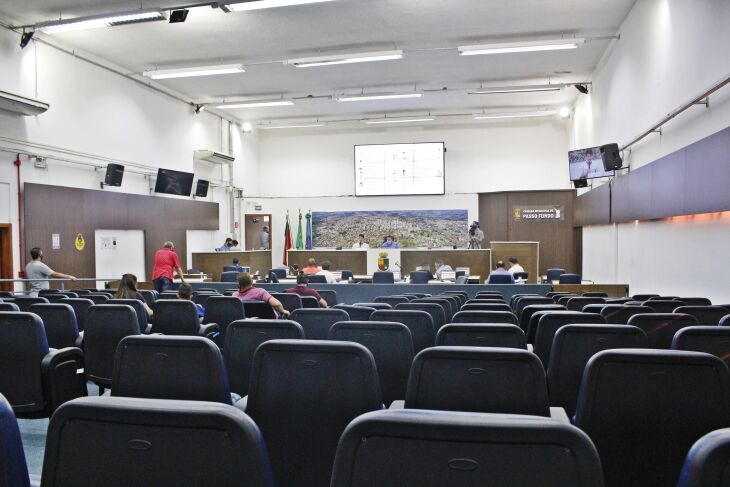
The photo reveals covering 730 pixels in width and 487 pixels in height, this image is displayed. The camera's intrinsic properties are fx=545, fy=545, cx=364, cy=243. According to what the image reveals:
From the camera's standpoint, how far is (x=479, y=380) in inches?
73.7

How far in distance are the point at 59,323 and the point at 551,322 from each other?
348 cm

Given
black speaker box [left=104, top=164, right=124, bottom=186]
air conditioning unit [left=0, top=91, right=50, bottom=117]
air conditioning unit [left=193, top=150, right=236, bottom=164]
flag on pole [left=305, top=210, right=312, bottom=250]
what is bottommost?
flag on pole [left=305, top=210, right=312, bottom=250]

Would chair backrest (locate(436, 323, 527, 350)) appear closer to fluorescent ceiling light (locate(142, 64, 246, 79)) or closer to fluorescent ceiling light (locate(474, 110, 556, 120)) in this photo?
fluorescent ceiling light (locate(142, 64, 246, 79))

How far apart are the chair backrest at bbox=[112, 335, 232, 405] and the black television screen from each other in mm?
13302

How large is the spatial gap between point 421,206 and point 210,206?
725cm

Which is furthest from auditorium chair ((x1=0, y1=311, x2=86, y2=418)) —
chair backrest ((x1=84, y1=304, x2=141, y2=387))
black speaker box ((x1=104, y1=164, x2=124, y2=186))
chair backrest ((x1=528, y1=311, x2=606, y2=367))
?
black speaker box ((x1=104, y1=164, x2=124, y2=186))

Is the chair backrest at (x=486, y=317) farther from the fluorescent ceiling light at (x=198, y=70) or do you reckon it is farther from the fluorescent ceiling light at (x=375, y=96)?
the fluorescent ceiling light at (x=375, y=96)

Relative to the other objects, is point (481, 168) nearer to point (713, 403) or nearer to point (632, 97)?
point (632, 97)

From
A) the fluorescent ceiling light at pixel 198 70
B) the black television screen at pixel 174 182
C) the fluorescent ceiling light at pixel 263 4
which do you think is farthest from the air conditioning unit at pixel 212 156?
the fluorescent ceiling light at pixel 263 4

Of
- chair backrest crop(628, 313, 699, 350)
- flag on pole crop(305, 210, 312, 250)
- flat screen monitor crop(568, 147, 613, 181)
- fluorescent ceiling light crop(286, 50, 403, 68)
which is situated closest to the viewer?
chair backrest crop(628, 313, 699, 350)

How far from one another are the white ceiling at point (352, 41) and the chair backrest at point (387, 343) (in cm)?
853

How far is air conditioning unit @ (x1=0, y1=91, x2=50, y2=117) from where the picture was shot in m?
9.61

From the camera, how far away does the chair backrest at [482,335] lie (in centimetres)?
288

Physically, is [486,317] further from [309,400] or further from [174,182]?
[174,182]
